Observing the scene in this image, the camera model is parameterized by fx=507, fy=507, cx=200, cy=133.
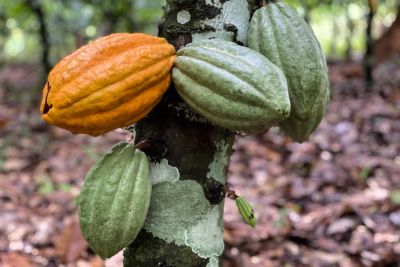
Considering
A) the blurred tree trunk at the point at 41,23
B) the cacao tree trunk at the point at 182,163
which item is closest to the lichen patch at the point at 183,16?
the cacao tree trunk at the point at 182,163

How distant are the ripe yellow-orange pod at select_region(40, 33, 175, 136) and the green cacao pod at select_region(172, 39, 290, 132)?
8cm

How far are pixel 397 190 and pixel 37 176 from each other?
2570 mm

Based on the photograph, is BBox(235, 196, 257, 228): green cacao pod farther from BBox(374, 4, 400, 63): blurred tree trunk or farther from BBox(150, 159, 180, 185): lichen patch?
BBox(374, 4, 400, 63): blurred tree trunk

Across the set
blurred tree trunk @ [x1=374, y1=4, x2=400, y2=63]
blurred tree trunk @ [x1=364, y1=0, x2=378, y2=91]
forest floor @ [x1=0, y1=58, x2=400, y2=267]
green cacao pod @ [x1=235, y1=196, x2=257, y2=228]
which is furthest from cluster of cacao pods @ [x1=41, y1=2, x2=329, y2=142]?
blurred tree trunk @ [x1=374, y1=4, x2=400, y2=63]

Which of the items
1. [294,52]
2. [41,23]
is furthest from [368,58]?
[294,52]

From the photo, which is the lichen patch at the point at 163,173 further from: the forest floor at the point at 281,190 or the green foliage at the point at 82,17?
the green foliage at the point at 82,17

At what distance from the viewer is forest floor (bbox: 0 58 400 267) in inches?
99.3

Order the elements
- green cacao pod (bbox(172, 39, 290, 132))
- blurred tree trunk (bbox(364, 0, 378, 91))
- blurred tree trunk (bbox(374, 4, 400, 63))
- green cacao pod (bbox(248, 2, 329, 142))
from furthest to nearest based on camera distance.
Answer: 1. blurred tree trunk (bbox(374, 4, 400, 63))
2. blurred tree trunk (bbox(364, 0, 378, 91))
3. green cacao pod (bbox(248, 2, 329, 142))
4. green cacao pod (bbox(172, 39, 290, 132))

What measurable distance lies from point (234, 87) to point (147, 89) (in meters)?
0.20

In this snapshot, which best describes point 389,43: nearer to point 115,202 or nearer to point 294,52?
point 294,52

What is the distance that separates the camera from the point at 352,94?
18.1 feet

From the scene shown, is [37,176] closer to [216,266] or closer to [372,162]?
[372,162]

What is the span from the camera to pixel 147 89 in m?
1.13

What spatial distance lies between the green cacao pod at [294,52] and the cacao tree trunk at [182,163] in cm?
8
